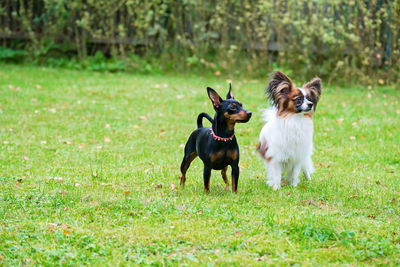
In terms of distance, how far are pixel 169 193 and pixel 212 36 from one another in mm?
9804

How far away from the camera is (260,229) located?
4.30 meters

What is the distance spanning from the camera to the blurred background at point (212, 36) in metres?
12.9

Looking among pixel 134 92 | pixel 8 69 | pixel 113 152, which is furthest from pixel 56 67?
pixel 113 152

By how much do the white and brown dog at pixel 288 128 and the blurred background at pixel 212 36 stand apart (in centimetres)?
740

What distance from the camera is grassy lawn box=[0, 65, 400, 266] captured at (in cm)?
391

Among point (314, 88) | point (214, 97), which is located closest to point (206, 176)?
point (214, 97)

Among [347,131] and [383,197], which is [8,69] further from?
[383,197]

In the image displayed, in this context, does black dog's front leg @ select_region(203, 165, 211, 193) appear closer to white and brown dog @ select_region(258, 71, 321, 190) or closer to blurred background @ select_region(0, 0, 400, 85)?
white and brown dog @ select_region(258, 71, 321, 190)

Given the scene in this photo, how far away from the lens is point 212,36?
14.6 m

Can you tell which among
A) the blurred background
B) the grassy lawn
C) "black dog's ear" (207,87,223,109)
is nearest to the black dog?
"black dog's ear" (207,87,223,109)

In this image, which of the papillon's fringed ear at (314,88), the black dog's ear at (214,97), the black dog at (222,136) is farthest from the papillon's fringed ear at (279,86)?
the black dog's ear at (214,97)

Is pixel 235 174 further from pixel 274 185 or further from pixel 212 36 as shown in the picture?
pixel 212 36

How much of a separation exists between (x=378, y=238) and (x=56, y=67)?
12630 mm

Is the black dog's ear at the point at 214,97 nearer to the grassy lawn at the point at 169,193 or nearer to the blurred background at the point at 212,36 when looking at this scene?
the grassy lawn at the point at 169,193
